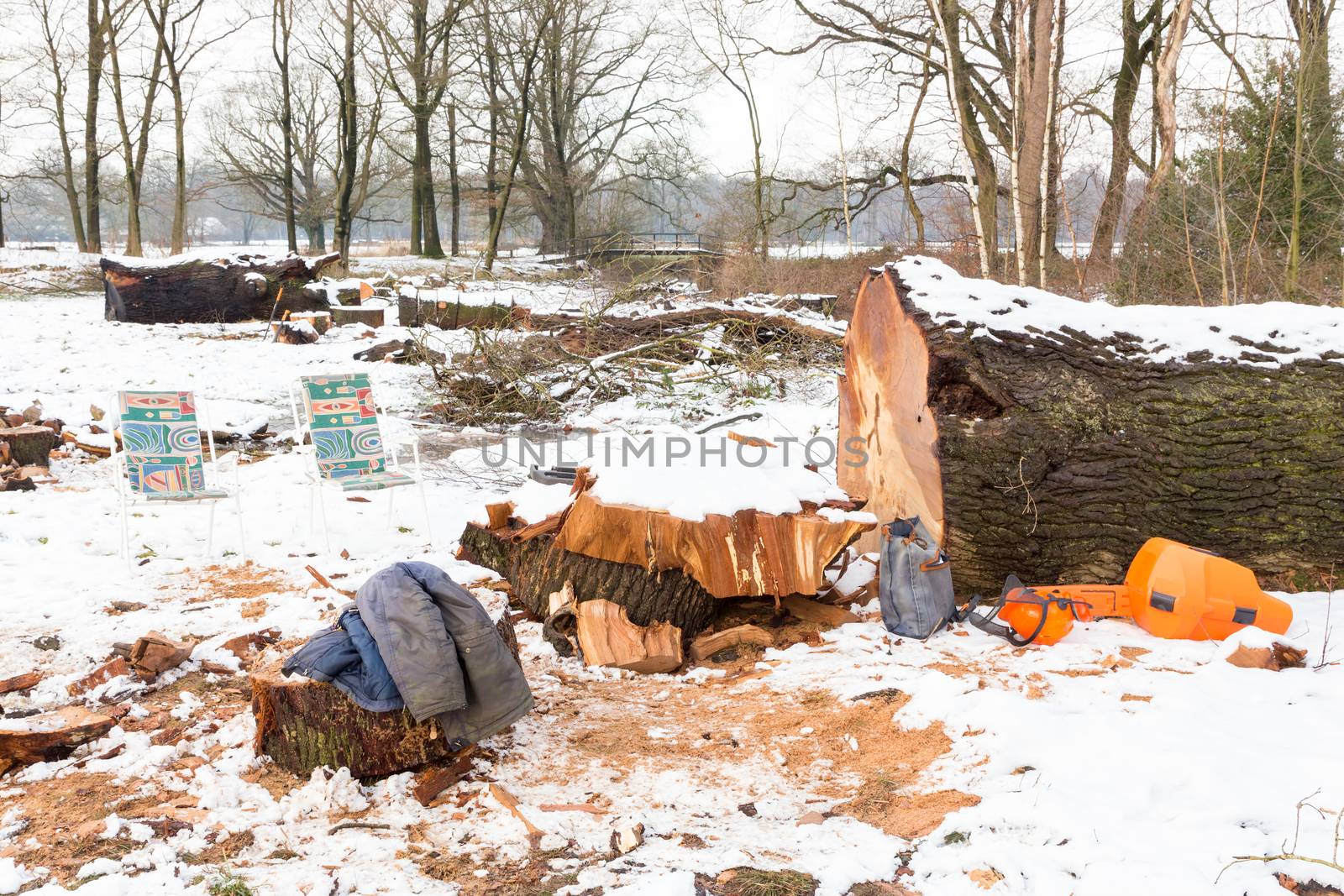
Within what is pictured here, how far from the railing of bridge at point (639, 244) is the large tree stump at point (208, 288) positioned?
15.7ft

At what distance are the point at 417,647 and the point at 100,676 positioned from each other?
4.53 feet

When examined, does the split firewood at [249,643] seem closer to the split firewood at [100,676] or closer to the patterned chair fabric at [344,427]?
the split firewood at [100,676]

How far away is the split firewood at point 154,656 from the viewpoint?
10.4 feet

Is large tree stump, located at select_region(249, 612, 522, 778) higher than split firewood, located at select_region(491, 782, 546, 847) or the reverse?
higher

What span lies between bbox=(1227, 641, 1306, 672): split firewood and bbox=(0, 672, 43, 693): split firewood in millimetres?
4248

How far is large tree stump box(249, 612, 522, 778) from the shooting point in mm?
2648

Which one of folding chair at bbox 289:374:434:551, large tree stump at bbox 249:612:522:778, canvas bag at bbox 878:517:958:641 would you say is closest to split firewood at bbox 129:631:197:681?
large tree stump at bbox 249:612:522:778

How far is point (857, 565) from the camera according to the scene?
4586 millimetres

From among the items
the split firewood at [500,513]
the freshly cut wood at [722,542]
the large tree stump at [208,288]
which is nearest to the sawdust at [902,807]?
the freshly cut wood at [722,542]

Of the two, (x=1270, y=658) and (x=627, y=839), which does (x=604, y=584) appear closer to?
(x=627, y=839)

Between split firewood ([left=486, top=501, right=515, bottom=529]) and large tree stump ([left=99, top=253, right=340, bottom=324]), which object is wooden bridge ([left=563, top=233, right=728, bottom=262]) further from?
split firewood ([left=486, top=501, right=515, bottom=529])

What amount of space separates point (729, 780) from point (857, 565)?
2094 mm

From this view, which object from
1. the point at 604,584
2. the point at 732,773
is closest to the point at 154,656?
the point at 604,584

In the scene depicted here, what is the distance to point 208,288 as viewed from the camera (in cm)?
1357
